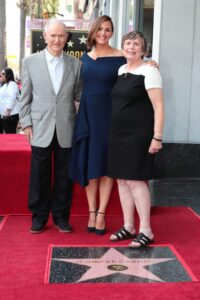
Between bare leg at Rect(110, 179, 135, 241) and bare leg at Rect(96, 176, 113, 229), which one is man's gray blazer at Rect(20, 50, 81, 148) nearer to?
bare leg at Rect(96, 176, 113, 229)

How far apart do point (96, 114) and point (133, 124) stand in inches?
17.3

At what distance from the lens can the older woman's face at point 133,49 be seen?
12.9ft

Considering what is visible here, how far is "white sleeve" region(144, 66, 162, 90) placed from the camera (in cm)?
381

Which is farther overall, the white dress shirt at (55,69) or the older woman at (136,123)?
the white dress shirt at (55,69)

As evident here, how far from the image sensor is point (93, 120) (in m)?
4.26

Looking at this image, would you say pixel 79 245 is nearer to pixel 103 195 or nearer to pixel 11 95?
pixel 103 195

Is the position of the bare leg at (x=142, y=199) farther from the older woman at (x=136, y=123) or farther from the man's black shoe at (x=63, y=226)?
the man's black shoe at (x=63, y=226)

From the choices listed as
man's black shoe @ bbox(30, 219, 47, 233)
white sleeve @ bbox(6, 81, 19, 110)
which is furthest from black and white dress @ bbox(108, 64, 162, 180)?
white sleeve @ bbox(6, 81, 19, 110)

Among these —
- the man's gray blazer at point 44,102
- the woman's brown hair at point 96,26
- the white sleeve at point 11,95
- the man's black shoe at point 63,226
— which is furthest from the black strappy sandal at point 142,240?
the white sleeve at point 11,95

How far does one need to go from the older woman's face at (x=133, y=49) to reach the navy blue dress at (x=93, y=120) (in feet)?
0.85

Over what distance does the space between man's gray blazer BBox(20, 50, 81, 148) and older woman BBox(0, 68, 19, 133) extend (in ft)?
19.6

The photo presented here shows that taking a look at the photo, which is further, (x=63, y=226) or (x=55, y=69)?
(x=63, y=226)

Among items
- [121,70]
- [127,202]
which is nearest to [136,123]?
[121,70]

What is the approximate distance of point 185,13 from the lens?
266 inches
